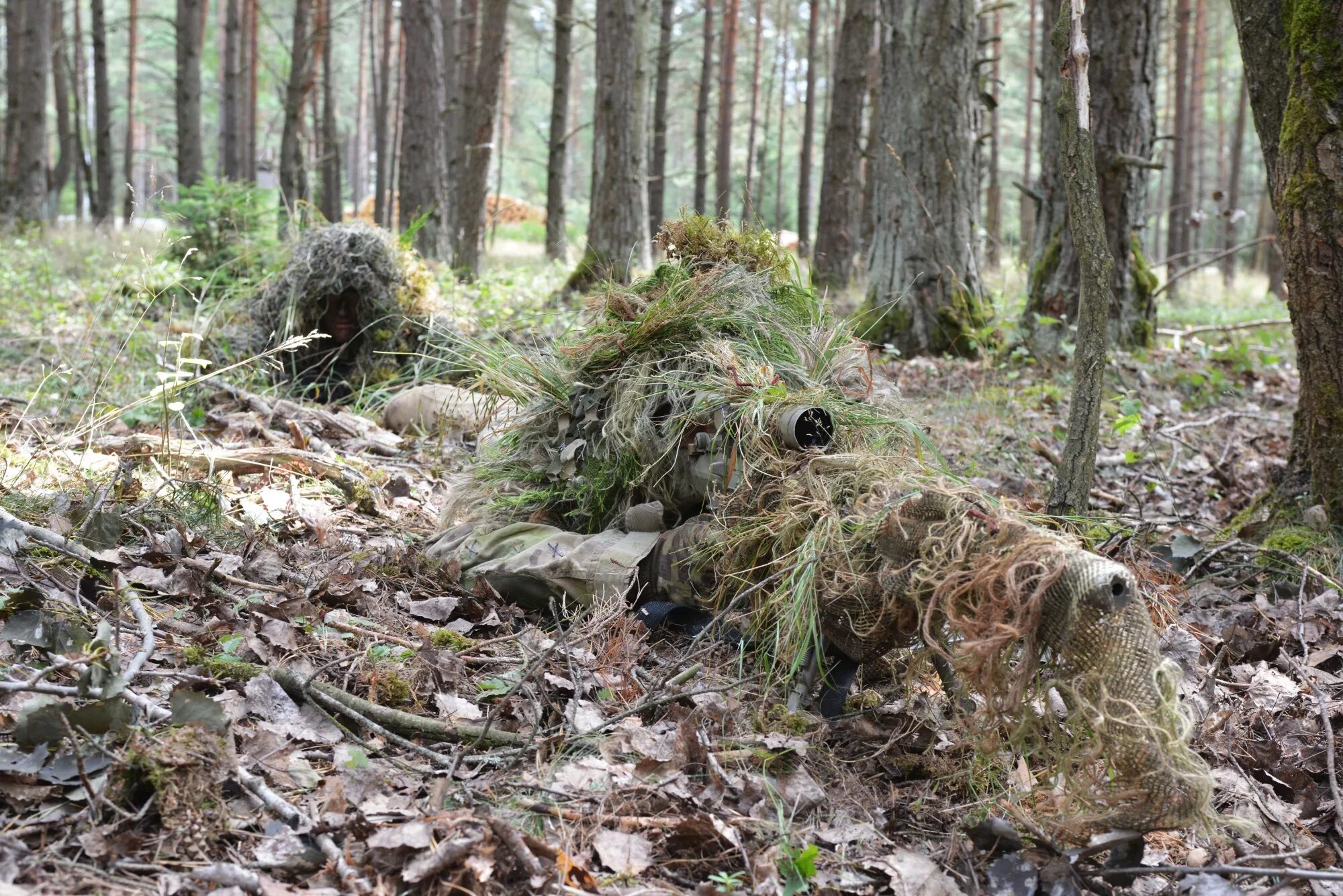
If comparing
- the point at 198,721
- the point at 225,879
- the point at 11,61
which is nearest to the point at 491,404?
the point at 198,721

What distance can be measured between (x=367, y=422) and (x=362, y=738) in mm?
3393

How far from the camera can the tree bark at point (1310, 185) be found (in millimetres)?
3242

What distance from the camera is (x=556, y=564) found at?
3.12m

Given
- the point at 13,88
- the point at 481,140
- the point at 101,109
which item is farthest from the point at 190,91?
the point at 481,140

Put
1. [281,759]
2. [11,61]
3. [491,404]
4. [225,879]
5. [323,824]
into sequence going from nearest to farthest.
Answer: [225,879], [323,824], [281,759], [491,404], [11,61]

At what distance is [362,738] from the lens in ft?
7.56

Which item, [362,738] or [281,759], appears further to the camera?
[362,738]

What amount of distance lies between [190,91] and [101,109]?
3.03 m

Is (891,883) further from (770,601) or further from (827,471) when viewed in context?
(827,471)

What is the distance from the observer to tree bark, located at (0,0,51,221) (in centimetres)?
1314

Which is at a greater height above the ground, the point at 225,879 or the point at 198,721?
the point at 198,721

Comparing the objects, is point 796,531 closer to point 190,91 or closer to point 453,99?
point 453,99

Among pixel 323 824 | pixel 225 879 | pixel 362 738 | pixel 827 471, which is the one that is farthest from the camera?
pixel 827 471

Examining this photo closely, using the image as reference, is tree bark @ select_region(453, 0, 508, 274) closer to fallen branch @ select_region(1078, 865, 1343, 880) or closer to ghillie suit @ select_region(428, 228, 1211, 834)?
ghillie suit @ select_region(428, 228, 1211, 834)
